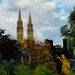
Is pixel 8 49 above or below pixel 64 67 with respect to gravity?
above

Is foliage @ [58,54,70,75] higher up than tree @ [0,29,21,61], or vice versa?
tree @ [0,29,21,61]

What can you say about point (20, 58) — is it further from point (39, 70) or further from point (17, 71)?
point (17, 71)

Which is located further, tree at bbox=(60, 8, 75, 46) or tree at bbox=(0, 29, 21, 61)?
tree at bbox=(60, 8, 75, 46)

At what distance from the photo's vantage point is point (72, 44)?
6075 centimetres

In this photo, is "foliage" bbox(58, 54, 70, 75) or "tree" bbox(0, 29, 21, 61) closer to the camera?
"tree" bbox(0, 29, 21, 61)

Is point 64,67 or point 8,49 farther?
point 64,67

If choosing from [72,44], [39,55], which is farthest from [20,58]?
[72,44]

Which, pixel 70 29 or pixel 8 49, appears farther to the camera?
pixel 70 29

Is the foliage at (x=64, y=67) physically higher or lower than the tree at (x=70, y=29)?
lower

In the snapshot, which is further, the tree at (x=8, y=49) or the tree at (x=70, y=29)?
the tree at (x=70, y=29)

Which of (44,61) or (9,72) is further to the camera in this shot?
(44,61)

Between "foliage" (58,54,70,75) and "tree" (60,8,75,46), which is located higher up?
"tree" (60,8,75,46)

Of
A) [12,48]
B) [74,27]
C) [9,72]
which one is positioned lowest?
[9,72]

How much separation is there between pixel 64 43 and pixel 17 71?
4021cm
